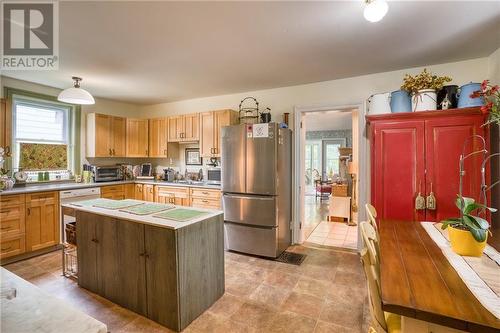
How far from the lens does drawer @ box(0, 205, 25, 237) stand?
2.96 m

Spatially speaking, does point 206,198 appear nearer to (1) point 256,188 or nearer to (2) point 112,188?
(1) point 256,188

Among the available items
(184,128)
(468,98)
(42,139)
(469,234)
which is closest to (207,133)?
(184,128)

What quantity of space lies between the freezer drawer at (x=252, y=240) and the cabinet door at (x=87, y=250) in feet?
5.56

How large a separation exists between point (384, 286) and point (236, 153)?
2.63 metres

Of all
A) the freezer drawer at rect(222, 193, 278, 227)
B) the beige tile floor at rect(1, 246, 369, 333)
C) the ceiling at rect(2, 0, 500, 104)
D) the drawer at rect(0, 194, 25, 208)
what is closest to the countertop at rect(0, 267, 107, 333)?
the beige tile floor at rect(1, 246, 369, 333)

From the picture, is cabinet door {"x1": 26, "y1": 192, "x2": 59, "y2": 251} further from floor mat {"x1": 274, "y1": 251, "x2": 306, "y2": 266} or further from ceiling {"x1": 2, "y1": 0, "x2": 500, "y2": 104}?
floor mat {"x1": 274, "y1": 251, "x2": 306, "y2": 266}

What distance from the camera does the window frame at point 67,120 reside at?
11.5 ft

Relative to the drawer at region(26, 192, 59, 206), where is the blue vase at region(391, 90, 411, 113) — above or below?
above

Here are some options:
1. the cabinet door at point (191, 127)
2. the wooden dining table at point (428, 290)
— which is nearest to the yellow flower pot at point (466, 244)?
the wooden dining table at point (428, 290)

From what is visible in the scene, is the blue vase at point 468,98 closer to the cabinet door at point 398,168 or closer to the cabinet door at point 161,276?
the cabinet door at point 398,168

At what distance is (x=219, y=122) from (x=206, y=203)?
1403mm

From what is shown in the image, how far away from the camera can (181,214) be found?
2154 millimetres

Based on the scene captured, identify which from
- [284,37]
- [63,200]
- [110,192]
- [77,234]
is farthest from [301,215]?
[63,200]

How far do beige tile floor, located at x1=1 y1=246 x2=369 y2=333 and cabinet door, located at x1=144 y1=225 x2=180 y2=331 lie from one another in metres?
0.12
